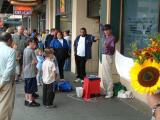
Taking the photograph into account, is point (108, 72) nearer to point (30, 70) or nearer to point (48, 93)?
point (48, 93)

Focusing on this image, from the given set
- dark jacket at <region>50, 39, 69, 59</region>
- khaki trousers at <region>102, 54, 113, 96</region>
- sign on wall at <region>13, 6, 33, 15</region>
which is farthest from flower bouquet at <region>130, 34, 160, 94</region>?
sign on wall at <region>13, 6, 33, 15</region>

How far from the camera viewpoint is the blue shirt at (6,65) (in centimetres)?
601

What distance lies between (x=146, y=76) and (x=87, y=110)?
249 inches

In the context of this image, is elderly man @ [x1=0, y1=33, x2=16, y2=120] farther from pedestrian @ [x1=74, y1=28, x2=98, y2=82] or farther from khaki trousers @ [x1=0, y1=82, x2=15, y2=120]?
pedestrian @ [x1=74, y1=28, x2=98, y2=82]

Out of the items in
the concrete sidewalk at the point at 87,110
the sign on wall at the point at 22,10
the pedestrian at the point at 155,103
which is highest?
the sign on wall at the point at 22,10

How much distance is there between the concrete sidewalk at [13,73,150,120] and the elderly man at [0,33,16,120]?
6.29 feet

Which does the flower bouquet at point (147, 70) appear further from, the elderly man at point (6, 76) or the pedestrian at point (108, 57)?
the pedestrian at point (108, 57)

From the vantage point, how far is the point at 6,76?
6004mm

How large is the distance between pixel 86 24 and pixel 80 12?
460 mm

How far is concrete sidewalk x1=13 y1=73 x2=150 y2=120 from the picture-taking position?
8203mm

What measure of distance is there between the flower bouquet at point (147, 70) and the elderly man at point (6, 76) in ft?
11.8

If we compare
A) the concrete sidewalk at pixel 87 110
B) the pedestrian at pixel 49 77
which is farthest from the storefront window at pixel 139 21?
the pedestrian at pixel 49 77

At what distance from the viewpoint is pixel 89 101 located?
983 cm

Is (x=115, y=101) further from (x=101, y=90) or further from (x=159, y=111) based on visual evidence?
(x=159, y=111)
